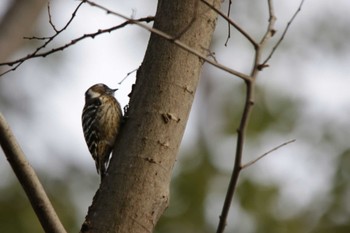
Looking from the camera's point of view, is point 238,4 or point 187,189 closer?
point 187,189

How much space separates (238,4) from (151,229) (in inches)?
402

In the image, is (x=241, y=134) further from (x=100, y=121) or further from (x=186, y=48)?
(x=100, y=121)

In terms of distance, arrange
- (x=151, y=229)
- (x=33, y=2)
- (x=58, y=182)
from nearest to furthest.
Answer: (x=151, y=229)
(x=33, y=2)
(x=58, y=182)

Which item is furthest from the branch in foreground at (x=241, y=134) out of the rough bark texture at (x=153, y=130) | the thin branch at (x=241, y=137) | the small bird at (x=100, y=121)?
the small bird at (x=100, y=121)

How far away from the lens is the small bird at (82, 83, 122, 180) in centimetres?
572

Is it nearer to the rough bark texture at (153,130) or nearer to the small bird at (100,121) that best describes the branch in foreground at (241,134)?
the rough bark texture at (153,130)

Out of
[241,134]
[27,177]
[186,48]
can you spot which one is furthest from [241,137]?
[27,177]

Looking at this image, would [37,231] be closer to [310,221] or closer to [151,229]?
[310,221]

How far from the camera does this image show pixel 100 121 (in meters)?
6.18

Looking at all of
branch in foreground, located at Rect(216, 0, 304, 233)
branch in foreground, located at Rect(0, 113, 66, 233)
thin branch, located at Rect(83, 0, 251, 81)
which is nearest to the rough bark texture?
branch in foreground, located at Rect(0, 113, 66, 233)

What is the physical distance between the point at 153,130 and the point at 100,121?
1939 mm

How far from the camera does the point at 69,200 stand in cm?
1159

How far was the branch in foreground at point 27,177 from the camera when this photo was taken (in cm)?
366

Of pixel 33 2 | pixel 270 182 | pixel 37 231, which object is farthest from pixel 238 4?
pixel 33 2
